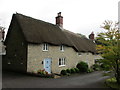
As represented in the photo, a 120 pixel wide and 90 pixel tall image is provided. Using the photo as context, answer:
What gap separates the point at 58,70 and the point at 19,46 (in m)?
7.37

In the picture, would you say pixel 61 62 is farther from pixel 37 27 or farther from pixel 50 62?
pixel 37 27

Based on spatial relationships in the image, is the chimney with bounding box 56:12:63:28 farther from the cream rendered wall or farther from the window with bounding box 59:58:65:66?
the window with bounding box 59:58:65:66

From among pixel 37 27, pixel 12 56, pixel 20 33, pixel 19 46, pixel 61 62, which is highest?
pixel 37 27

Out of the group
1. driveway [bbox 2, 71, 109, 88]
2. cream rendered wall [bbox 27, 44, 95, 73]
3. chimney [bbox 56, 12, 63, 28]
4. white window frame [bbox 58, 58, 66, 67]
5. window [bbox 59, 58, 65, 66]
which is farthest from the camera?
chimney [bbox 56, 12, 63, 28]

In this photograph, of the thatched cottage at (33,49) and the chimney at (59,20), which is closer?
the thatched cottage at (33,49)

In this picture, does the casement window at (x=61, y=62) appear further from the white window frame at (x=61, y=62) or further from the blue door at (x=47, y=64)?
the blue door at (x=47, y=64)

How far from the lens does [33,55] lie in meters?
16.0

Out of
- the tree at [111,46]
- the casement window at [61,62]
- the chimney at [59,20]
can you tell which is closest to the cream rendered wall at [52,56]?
the casement window at [61,62]

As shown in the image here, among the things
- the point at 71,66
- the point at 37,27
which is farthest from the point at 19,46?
the point at 71,66

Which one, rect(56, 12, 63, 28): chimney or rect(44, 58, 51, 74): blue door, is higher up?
rect(56, 12, 63, 28): chimney

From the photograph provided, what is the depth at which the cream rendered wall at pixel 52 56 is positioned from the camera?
51.8ft

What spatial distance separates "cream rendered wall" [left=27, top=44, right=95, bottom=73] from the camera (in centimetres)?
1577

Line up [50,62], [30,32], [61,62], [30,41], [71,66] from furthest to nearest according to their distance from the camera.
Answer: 1. [71,66]
2. [61,62]
3. [50,62]
4. [30,32]
5. [30,41]

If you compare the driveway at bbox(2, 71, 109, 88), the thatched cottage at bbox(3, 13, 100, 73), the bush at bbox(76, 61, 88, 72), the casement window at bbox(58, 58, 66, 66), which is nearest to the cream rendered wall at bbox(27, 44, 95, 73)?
the thatched cottage at bbox(3, 13, 100, 73)
